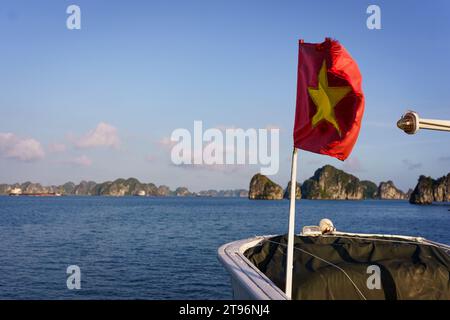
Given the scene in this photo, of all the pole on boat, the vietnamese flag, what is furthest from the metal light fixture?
the pole on boat

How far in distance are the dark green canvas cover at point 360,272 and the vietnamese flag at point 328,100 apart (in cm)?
229

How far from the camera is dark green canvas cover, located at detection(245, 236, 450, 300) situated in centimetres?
630

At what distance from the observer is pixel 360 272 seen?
6.50 metres

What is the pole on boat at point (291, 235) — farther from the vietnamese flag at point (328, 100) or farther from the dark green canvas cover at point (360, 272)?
the dark green canvas cover at point (360, 272)

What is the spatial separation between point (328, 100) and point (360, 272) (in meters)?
2.98

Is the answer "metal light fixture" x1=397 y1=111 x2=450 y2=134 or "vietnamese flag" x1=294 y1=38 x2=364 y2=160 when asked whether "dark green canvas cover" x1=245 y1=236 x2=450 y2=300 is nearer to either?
"vietnamese flag" x1=294 y1=38 x2=364 y2=160

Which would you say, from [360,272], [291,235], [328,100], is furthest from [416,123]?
[360,272]

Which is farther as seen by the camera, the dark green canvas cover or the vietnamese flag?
the dark green canvas cover

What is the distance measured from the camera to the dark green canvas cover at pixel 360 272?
20.7ft

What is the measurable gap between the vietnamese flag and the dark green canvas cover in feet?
7.52

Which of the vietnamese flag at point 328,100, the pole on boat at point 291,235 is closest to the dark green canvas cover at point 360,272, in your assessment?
the pole on boat at point 291,235

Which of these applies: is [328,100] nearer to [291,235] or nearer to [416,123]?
[416,123]
